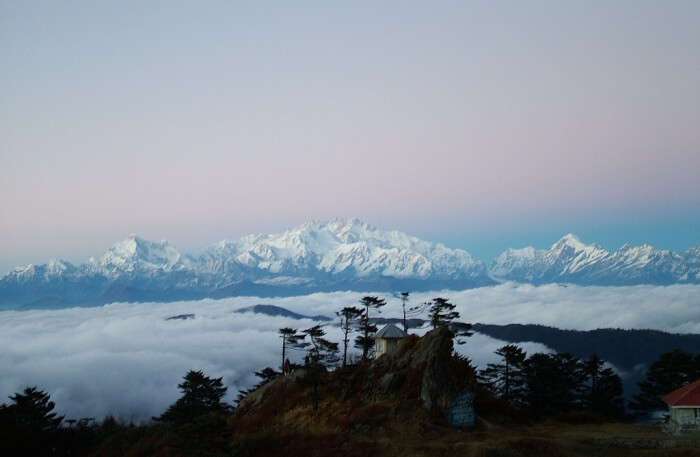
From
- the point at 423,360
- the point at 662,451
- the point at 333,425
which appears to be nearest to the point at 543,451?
the point at 662,451

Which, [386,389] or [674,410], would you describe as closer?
[674,410]

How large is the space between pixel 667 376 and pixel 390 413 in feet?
157

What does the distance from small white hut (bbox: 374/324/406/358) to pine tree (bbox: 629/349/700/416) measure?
3747 centimetres

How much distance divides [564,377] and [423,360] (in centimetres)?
3314

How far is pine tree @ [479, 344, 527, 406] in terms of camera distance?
74000 mm

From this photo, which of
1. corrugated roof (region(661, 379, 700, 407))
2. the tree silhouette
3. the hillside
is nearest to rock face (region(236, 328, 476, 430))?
the hillside

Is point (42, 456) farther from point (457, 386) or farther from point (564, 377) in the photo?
point (564, 377)

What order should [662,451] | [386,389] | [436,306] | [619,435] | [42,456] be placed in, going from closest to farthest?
[662,451]
[619,435]
[386,389]
[42,456]
[436,306]

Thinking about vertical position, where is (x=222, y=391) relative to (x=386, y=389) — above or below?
below

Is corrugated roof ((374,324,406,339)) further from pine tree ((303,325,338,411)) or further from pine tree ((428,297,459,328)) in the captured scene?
Result: pine tree ((303,325,338,411))

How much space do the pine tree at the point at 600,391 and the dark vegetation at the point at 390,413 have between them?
0.61ft

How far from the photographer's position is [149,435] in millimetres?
63844

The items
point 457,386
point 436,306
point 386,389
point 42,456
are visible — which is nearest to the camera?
point 457,386

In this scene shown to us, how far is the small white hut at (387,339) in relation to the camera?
6775 centimetres
